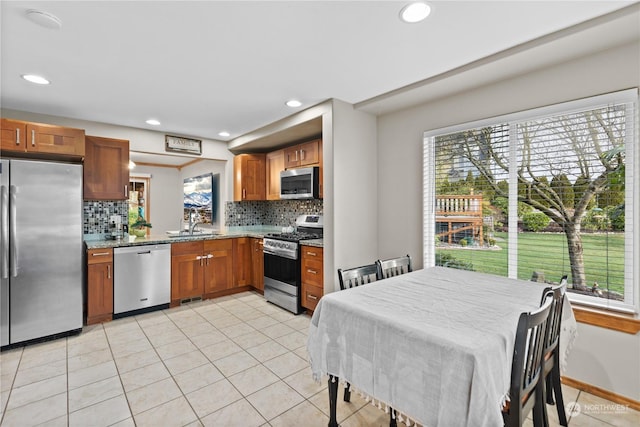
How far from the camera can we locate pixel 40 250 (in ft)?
9.55

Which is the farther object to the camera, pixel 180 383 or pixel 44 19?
pixel 180 383

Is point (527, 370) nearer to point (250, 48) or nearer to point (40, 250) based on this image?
point (250, 48)

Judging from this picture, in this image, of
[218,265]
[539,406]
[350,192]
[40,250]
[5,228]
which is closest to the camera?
[539,406]

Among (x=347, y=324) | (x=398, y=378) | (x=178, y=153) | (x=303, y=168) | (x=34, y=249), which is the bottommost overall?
(x=398, y=378)

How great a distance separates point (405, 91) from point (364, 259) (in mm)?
1823

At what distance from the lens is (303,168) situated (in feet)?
13.3

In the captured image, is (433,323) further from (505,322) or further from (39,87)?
(39,87)

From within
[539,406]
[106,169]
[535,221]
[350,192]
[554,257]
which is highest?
[106,169]

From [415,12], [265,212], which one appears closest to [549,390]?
[415,12]

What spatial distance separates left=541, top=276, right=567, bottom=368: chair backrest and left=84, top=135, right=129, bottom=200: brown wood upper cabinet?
4325mm

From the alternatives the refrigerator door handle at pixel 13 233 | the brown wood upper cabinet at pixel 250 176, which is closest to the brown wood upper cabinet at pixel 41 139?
the refrigerator door handle at pixel 13 233

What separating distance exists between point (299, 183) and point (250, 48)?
2.12 metres

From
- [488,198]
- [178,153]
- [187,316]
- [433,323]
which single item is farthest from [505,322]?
[178,153]

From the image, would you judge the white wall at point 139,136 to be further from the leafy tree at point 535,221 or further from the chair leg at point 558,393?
the chair leg at point 558,393
